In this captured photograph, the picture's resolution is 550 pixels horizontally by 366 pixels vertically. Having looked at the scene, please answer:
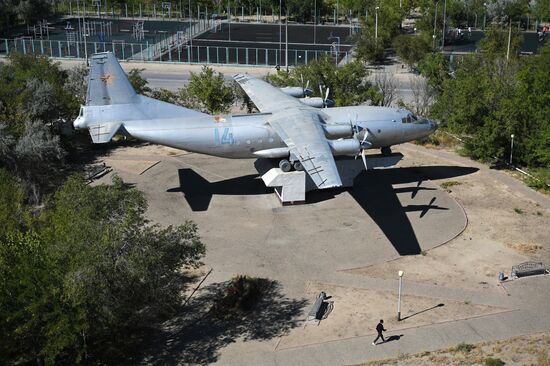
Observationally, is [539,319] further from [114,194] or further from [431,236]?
[114,194]

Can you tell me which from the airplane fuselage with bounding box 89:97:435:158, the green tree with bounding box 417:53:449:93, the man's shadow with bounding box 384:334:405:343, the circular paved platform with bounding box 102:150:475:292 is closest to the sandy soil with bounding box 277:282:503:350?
the man's shadow with bounding box 384:334:405:343

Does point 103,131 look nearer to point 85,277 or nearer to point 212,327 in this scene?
point 212,327

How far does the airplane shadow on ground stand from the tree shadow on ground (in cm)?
1000

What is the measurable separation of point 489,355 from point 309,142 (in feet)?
57.9

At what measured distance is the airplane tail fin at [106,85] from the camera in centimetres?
4547

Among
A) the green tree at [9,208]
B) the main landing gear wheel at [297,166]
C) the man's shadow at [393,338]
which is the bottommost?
the man's shadow at [393,338]

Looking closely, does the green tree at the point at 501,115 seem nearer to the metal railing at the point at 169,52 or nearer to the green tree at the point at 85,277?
the green tree at the point at 85,277

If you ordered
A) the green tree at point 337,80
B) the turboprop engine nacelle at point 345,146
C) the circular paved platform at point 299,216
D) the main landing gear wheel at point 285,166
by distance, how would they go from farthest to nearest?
the green tree at point 337,80, the main landing gear wheel at point 285,166, the turboprop engine nacelle at point 345,146, the circular paved platform at point 299,216

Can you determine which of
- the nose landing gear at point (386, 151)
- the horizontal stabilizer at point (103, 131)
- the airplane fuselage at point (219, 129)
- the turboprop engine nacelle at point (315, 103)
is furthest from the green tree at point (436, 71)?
the horizontal stabilizer at point (103, 131)

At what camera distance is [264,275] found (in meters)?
36.2

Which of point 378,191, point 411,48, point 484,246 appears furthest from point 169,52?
point 484,246

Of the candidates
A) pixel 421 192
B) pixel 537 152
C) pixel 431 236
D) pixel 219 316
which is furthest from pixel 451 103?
pixel 219 316

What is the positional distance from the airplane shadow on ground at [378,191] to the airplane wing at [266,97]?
561cm

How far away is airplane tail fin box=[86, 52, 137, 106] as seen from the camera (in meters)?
45.5
